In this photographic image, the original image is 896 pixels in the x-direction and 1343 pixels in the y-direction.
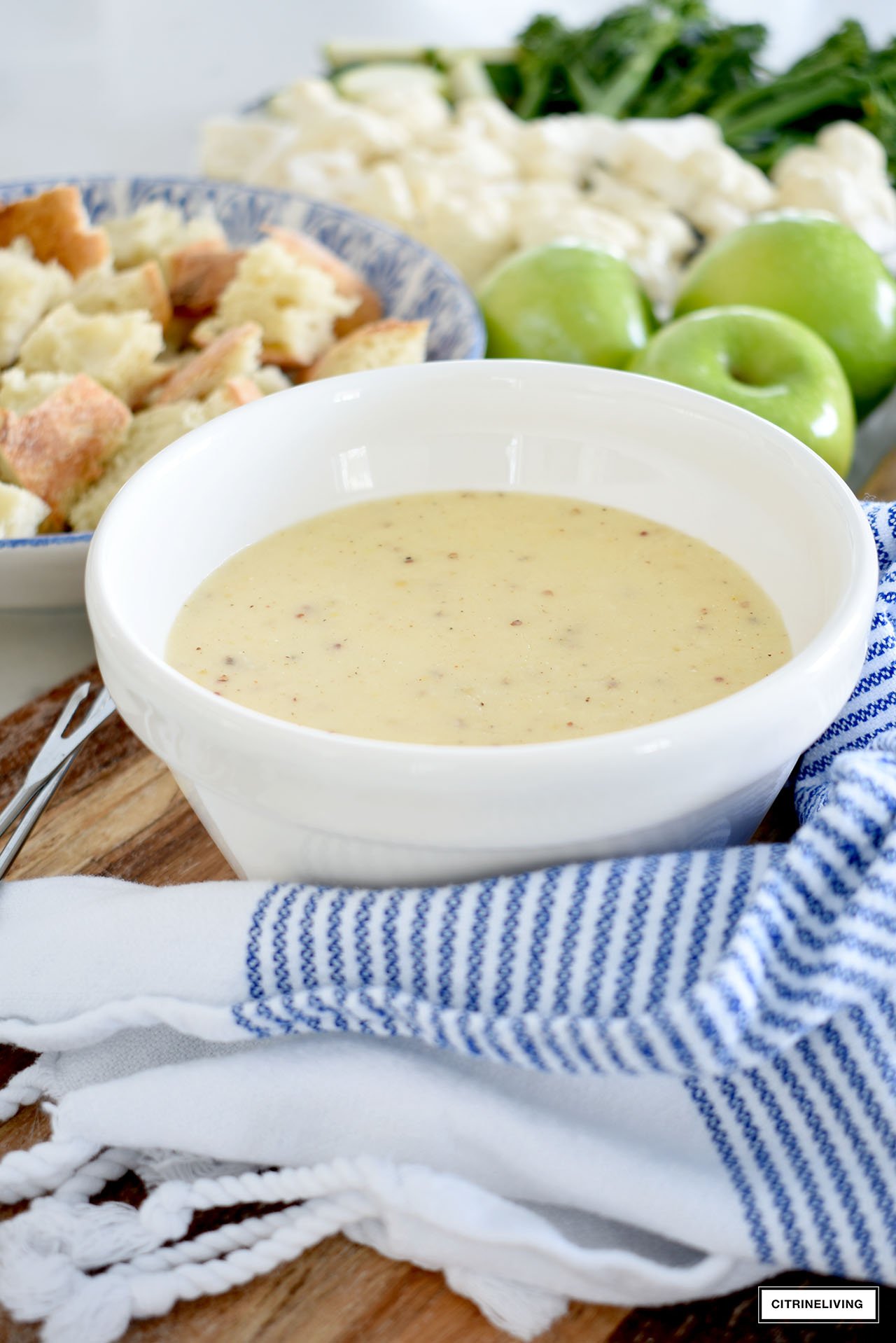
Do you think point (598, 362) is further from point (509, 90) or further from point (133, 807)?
point (509, 90)

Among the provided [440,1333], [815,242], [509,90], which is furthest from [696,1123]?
[509,90]

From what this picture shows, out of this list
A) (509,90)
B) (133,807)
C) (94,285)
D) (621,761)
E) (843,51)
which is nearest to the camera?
(621,761)

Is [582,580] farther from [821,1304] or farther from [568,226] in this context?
[568,226]

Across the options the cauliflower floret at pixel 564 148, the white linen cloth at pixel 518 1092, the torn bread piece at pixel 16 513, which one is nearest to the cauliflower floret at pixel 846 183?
the cauliflower floret at pixel 564 148

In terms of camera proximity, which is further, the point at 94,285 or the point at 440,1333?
the point at 94,285

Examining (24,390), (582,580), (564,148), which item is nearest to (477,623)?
(582,580)

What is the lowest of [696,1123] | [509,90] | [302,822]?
[509,90]
